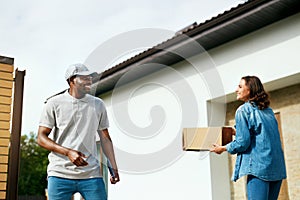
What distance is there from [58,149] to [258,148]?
1374 millimetres

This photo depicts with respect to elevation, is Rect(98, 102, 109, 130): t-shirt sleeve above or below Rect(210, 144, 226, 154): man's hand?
above

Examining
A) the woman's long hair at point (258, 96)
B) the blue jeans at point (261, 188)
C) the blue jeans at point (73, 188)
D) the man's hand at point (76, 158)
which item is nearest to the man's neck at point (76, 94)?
the man's hand at point (76, 158)

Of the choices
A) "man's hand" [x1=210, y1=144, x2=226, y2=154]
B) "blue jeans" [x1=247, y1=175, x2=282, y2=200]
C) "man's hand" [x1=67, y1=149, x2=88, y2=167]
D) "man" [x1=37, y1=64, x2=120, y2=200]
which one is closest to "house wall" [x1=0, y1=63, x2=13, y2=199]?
"man" [x1=37, y1=64, x2=120, y2=200]

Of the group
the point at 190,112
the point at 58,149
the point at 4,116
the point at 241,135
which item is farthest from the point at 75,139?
the point at 190,112

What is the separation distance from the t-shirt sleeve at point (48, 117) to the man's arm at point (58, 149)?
32mm

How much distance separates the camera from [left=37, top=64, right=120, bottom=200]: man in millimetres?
2822

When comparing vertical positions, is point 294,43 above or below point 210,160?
above

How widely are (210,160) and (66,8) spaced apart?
4879 mm

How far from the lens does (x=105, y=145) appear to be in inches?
125

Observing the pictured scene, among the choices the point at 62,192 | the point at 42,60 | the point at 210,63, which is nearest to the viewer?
the point at 62,192

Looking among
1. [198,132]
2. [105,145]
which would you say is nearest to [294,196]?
[198,132]

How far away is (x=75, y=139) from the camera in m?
2.93

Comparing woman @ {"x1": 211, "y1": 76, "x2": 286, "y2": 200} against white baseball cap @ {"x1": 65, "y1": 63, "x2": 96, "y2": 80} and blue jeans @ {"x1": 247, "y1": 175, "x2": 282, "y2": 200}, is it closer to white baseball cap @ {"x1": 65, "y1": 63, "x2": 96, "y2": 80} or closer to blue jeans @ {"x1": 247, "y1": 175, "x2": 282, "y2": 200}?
blue jeans @ {"x1": 247, "y1": 175, "x2": 282, "y2": 200}

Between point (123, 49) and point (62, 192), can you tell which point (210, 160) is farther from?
point (62, 192)
